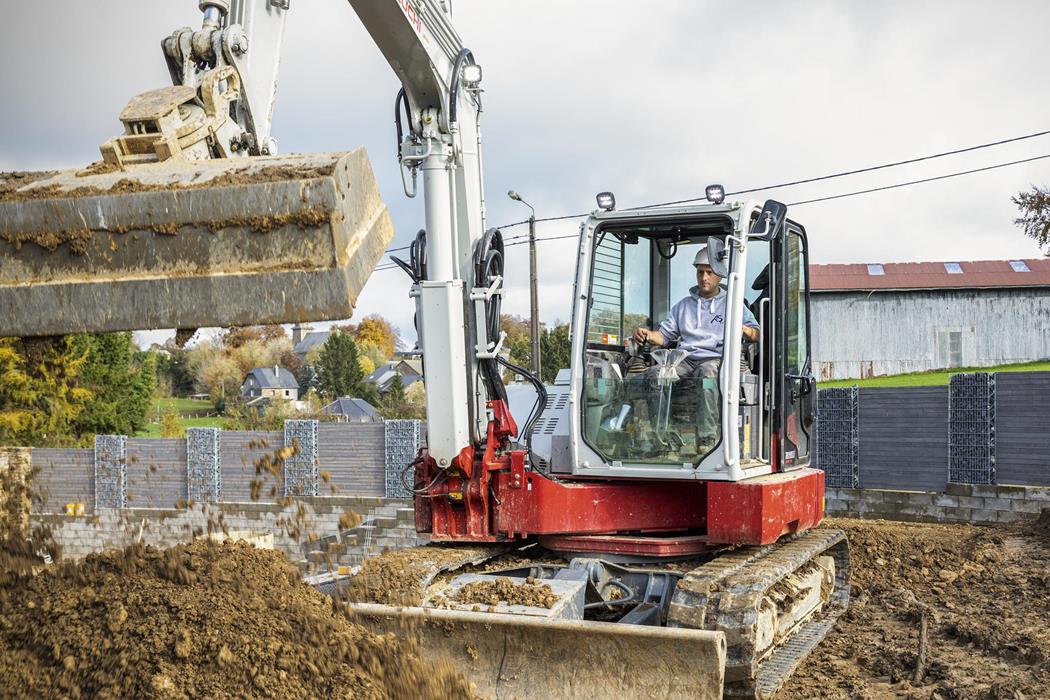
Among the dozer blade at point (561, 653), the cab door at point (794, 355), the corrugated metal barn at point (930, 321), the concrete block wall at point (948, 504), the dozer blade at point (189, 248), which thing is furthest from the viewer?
the corrugated metal barn at point (930, 321)

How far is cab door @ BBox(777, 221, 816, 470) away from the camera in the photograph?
5.76 meters

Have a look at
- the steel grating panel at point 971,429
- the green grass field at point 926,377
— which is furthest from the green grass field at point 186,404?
the steel grating panel at point 971,429

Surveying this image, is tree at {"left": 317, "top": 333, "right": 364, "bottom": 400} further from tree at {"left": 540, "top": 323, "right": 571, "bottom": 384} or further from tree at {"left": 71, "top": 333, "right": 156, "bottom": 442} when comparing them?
tree at {"left": 540, "top": 323, "right": 571, "bottom": 384}

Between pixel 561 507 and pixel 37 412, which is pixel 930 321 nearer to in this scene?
pixel 37 412

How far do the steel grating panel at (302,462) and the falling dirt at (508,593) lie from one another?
571 inches

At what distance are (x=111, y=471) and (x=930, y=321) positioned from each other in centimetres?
2633

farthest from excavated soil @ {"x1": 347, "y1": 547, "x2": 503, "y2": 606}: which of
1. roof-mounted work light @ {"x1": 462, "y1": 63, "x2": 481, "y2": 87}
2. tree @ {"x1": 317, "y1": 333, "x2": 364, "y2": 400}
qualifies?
tree @ {"x1": 317, "y1": 333, "x2": 364, "y2": 400}

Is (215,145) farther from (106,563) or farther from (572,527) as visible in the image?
(572,527)

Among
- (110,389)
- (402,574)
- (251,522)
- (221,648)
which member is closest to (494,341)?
(402,574)

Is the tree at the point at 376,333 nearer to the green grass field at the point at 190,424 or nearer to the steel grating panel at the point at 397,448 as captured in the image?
the green grass field at the point at 190,424

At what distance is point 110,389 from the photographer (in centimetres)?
3338

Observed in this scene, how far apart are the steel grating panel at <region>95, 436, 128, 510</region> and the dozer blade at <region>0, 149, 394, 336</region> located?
19.7 metres

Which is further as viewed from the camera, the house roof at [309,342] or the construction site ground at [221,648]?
the house roof at [309,342]

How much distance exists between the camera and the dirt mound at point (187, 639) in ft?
11.6
